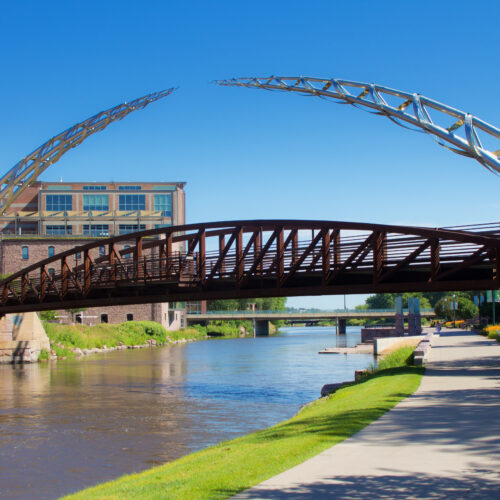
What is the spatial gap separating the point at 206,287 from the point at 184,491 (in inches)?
1106

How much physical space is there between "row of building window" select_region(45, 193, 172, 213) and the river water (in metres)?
61.4

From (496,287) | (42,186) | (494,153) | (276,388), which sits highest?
(42,186)

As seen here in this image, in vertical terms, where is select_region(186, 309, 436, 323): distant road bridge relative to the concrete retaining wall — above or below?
above

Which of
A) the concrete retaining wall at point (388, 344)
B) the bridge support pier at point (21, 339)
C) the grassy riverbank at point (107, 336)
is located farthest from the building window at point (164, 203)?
the concrete retaining wall at point (388, 344)

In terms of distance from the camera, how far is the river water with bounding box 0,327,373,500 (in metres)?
17.3

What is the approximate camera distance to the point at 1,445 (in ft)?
67.6

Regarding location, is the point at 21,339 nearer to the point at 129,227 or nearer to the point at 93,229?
the point at 129,227

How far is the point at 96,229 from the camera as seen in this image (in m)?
108

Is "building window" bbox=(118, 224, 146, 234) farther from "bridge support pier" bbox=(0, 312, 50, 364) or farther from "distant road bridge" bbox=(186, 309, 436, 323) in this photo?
"bridge support pier" bbox=(0, 312, 50, 364)

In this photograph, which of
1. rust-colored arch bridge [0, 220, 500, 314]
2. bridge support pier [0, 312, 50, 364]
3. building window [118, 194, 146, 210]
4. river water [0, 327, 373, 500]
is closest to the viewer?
river water [0, 327, 373, 500]

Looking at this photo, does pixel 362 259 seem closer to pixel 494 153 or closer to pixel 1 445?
pixel 494 153

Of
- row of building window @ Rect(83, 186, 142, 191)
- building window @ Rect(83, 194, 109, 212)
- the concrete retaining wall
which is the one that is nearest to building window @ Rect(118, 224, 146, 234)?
building window @ Rect(83, 194, 109, 212)

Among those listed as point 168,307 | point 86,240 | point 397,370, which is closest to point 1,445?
point 397,370

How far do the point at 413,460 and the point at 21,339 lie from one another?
5113 centimetres
